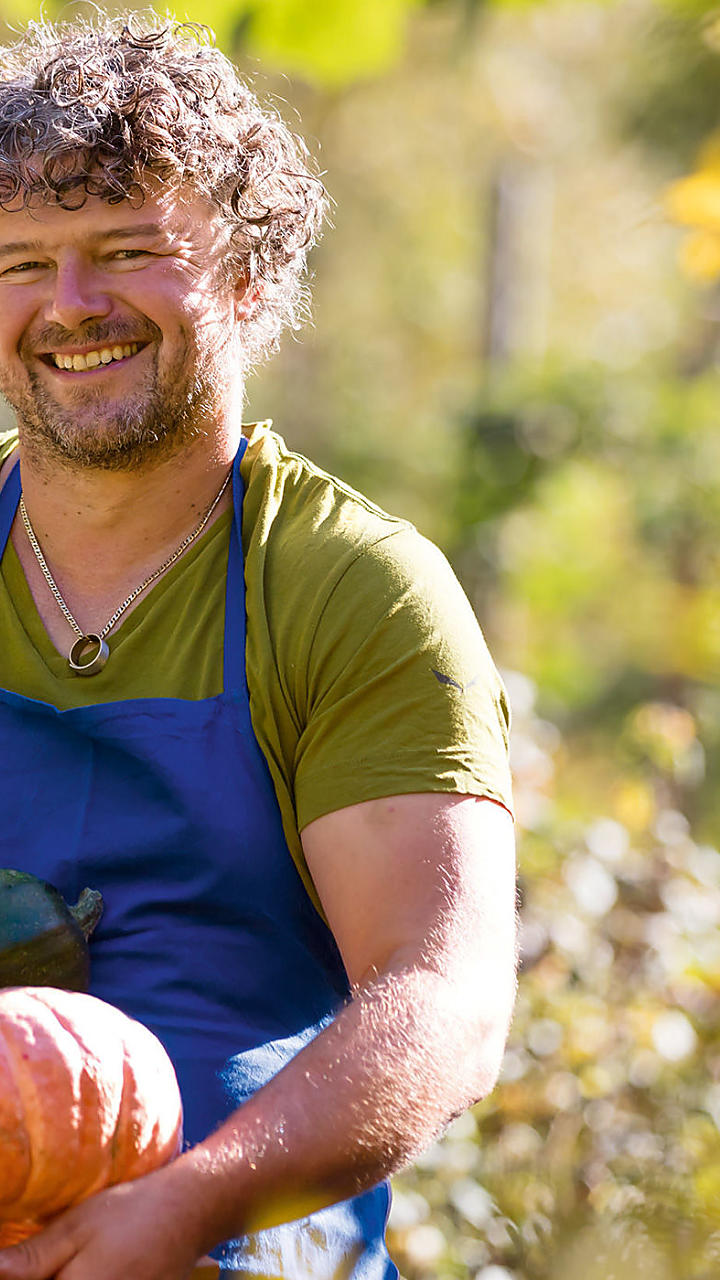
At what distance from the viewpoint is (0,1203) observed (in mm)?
1448

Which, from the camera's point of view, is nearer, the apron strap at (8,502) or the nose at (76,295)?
the nose at (76,295)

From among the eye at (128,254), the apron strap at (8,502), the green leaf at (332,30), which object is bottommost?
the apron strap at (8,502)

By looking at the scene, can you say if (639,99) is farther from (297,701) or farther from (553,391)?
(297,701)

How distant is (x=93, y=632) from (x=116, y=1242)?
3.11 feet

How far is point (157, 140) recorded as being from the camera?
205 cm

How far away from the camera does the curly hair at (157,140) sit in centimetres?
202

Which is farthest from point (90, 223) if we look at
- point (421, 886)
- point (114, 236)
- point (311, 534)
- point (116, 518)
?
point (421, 886)

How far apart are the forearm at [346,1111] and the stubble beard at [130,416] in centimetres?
90

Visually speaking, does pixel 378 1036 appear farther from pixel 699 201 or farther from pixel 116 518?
pixel 699 201

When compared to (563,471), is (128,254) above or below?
above

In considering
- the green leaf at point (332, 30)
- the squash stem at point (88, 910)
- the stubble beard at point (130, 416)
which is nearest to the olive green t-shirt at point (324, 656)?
the stubble beard at point (130, 416)

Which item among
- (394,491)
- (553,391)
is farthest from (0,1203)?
(394,491)

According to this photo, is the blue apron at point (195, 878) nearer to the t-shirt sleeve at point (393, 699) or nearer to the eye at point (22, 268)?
the t-shirt sleeve at point (393, 699)

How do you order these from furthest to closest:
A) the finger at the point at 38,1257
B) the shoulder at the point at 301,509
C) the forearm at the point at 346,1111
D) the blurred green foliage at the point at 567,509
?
the blurred green foliage at the point at 567,509 → the shoulder at the point at 301,509 → the forearm at the point at 346,1111 → the finger at the point at 38,1257
